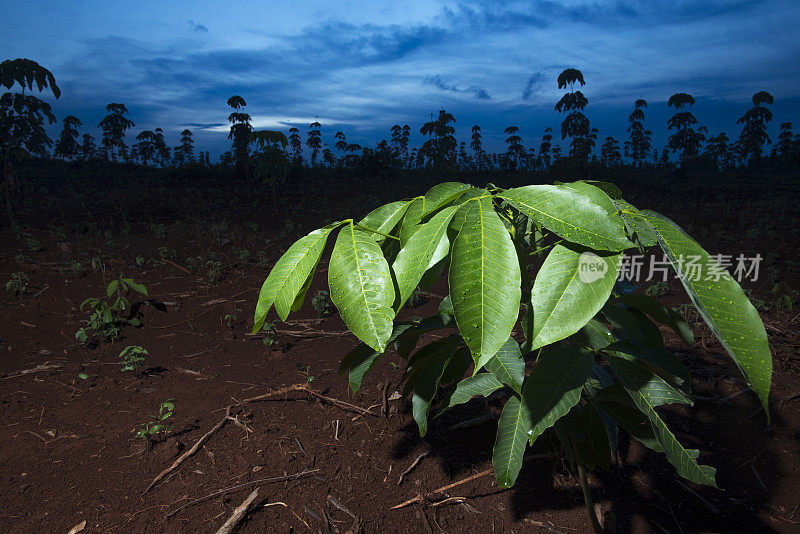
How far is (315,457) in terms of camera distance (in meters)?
1.44

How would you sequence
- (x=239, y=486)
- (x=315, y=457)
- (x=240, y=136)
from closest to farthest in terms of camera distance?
(x=239, y=486), (x=315, y=457), (x=240, y=136)

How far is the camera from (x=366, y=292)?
66 centimetres

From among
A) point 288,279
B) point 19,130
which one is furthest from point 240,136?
point 288,279

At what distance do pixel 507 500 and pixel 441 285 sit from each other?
2614 millimetres

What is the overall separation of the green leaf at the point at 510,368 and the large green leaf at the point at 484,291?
14.0 inches

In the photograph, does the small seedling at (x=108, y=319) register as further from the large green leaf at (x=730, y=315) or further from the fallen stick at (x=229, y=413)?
the large green leaf at (x=730, y=315)

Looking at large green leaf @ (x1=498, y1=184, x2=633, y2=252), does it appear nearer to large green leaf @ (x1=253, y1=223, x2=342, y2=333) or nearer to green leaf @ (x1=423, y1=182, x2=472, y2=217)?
green leaf @ (x1=423, y1=182, x2=472, y2=217)

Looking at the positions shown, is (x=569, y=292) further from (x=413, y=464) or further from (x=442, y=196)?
(x=413, y=464)

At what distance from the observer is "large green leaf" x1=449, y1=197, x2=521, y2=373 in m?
0.58

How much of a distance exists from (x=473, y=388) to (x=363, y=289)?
1.84ft

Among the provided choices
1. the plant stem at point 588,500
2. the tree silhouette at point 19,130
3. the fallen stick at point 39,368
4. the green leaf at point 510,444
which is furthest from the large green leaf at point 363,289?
the tree silhouette at point 19,130

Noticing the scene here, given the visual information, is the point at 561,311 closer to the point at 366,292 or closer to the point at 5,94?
the point at 366,292

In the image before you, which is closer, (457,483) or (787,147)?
(457,483)

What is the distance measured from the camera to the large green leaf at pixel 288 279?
70cm
